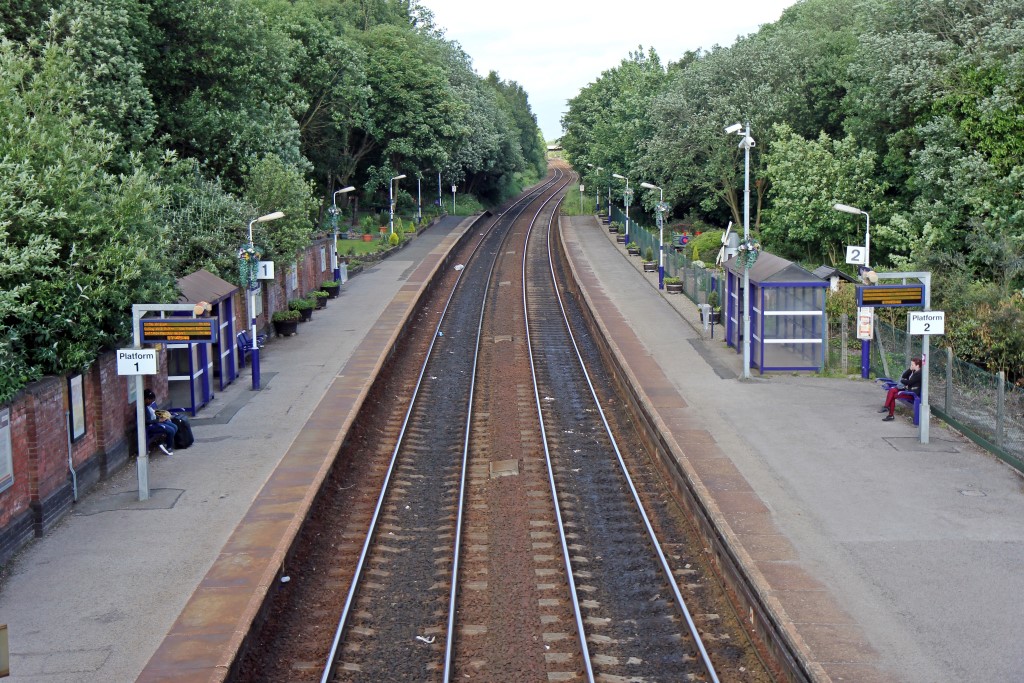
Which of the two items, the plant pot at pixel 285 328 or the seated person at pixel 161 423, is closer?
the seated person at pixel 161 423

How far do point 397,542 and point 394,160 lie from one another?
58.3 m

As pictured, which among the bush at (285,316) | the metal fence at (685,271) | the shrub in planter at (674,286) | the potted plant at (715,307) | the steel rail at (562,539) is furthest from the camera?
the shrub in planter at (674,286)

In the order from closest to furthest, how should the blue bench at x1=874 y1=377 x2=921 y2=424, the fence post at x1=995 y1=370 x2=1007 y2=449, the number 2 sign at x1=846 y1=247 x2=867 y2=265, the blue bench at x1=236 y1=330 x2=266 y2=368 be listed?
1. the fence post at x1=995 y1=370 x2=1007 y2=449
2. the blue bench at x1=874 y1=377 x2=921 y2=424
3. the blue bench at x1=236 y1=330 x2=266 y2=368
4. the number 2 sign at x1=846 y1=247 x2=867 y2=265

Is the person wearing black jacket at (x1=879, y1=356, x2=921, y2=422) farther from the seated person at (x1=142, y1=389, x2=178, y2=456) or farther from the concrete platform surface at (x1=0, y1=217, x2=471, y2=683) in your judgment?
the seated person at (x1=142, y1=389, x2=178, y2=456)

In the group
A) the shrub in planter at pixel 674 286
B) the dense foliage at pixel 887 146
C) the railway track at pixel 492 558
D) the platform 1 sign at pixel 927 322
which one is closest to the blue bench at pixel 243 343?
the railway track at pixel 492 558

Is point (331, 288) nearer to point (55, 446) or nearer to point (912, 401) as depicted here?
point (912, 401)

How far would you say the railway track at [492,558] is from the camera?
11.4 metres

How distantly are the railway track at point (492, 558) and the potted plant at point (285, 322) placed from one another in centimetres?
680

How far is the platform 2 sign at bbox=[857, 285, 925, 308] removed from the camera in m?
21.0

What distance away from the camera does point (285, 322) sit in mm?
32344

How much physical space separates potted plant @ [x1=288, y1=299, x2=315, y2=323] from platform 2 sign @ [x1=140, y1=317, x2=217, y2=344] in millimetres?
16878

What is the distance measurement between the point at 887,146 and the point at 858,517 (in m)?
33.0

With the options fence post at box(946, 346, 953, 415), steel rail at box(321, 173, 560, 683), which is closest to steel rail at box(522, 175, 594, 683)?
steel rail at box(321, 173, 560, 683)

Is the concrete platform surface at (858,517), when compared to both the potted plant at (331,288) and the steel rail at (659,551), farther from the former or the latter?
the potted plant at (331,288)
